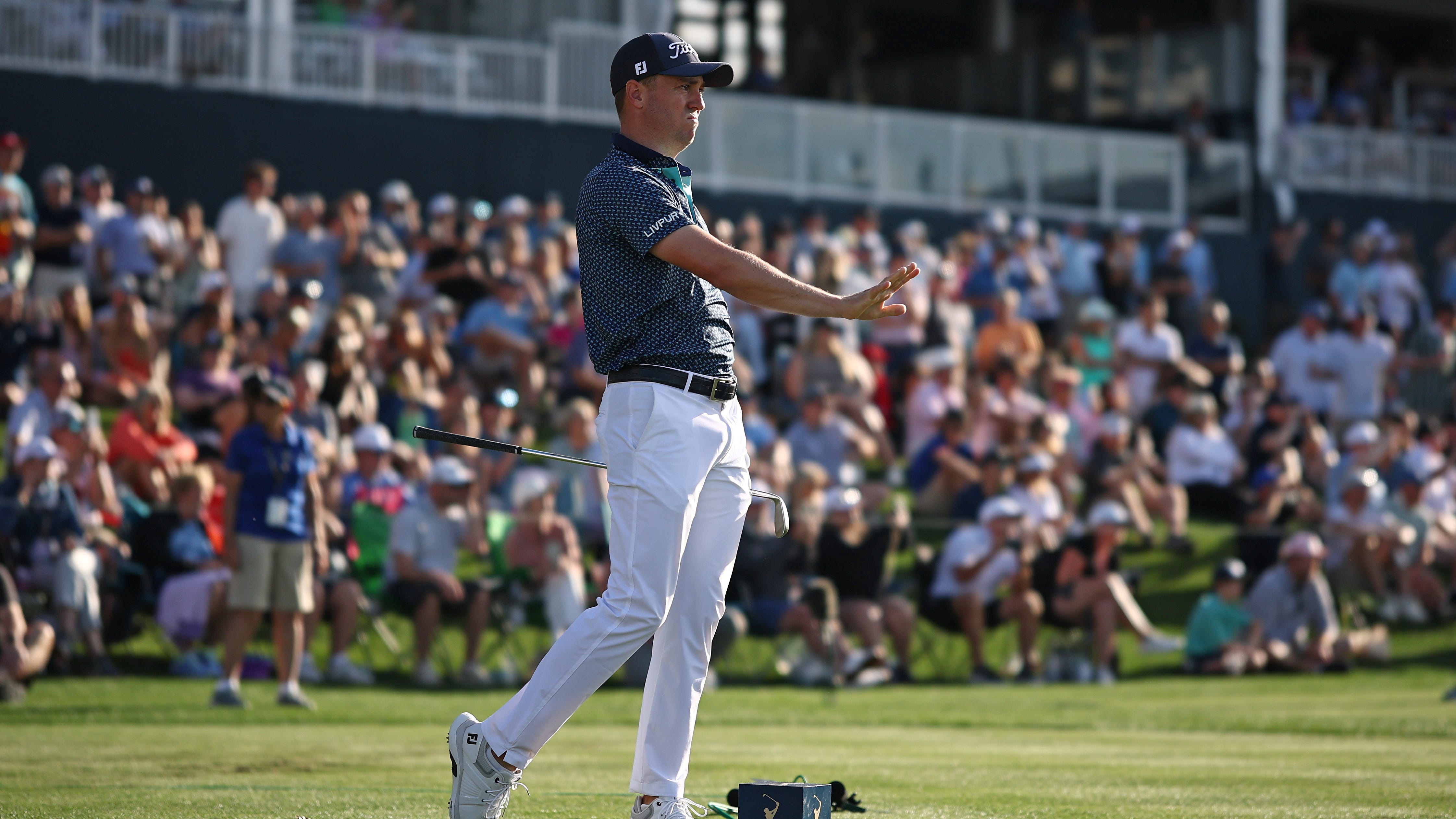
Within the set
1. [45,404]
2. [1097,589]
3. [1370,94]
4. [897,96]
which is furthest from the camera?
[897,96]

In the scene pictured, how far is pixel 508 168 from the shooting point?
22641 millimetres

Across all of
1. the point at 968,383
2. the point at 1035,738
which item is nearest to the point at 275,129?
the point at 968,383

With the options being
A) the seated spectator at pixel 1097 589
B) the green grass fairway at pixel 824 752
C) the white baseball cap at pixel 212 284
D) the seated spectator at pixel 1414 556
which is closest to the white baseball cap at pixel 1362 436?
the seated spectator at pixel 1414 556

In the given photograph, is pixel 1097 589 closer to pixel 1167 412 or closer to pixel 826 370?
pixel 826 370

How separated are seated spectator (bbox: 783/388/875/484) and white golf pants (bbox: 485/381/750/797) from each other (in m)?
10.4

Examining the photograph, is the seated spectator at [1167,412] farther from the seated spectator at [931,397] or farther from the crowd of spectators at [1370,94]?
the crowd of spectators at [1370,94]

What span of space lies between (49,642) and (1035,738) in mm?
5975

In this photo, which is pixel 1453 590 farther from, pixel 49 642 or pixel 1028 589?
pixel 49 642

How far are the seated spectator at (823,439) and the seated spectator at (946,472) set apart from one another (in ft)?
2.11

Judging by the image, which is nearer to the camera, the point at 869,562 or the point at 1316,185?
the point at 869,562

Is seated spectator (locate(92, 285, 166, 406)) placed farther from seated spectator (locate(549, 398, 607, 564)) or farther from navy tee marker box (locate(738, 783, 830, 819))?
Result: navy tee marker box (locate(738, 783, 830, 819))

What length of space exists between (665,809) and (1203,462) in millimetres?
13690

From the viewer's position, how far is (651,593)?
5.20 meters

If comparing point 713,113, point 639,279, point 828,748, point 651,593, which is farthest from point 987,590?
point 713,113
